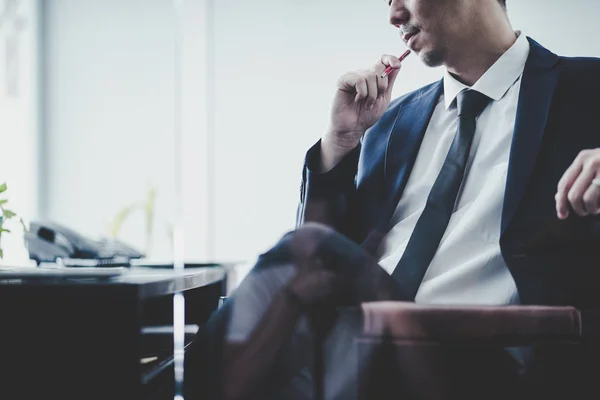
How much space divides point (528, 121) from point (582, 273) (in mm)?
249

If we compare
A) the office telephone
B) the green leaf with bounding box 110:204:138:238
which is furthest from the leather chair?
the green leaf with bounding box 110:204:138:238

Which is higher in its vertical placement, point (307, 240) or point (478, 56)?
point (478, 56)

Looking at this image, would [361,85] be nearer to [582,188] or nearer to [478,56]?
[478,56]

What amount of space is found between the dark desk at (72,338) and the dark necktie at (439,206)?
0.43m

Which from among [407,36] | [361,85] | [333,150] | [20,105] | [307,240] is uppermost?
[20,105]

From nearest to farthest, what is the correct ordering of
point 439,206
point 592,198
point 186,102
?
point 592,198, point 439,206, point 186,102

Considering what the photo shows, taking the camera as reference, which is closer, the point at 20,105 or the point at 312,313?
the point at 312,313

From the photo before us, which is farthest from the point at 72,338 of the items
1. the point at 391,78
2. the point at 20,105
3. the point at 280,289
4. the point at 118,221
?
the point at 20,105

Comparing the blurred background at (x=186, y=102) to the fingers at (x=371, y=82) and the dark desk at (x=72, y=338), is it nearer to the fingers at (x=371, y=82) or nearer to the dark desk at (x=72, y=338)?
the fingers at (x=371, y=82)

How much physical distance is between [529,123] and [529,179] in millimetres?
98

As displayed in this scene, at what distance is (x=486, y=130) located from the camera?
1027 millimetres

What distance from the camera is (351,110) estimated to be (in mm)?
1057

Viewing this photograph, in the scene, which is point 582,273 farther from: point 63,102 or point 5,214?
point 63,102

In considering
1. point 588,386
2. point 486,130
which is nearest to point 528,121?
point 486,130
